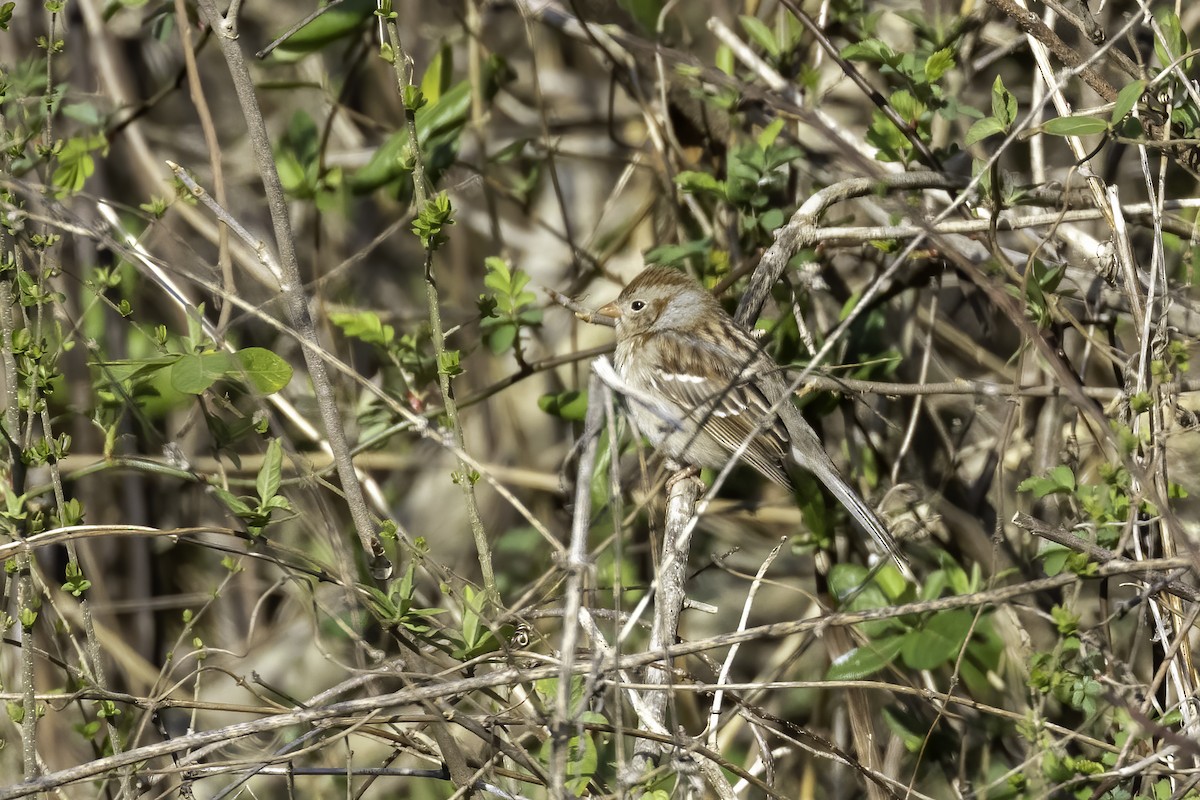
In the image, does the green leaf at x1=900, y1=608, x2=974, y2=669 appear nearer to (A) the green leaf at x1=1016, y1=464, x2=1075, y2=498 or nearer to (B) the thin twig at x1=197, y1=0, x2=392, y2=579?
(A) the green leaf at x1=1016, y1=464, x2=1075, y2=498

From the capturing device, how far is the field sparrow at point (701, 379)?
Answer: 3.47 m

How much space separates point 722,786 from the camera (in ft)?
7.30

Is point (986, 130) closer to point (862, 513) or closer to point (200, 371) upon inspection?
point (862, 513)

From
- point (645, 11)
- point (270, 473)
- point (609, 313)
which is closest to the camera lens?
point (270, 473)

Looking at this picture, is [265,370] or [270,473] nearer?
[270,473]

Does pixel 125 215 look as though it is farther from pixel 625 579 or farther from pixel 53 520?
pixel 625 579

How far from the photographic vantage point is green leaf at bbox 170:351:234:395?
221 centimetres

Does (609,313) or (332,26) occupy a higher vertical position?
(332,26)

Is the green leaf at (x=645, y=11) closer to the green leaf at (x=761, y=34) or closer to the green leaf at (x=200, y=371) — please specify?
the green leaf at (x=761, y=34)

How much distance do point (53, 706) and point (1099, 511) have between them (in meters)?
2.30

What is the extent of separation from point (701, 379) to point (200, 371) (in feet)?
6.34

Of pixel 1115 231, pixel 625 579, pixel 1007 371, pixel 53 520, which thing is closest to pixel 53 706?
pixel 53 520

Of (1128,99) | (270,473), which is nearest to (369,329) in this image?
(270,473)

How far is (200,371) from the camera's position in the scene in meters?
2.25
